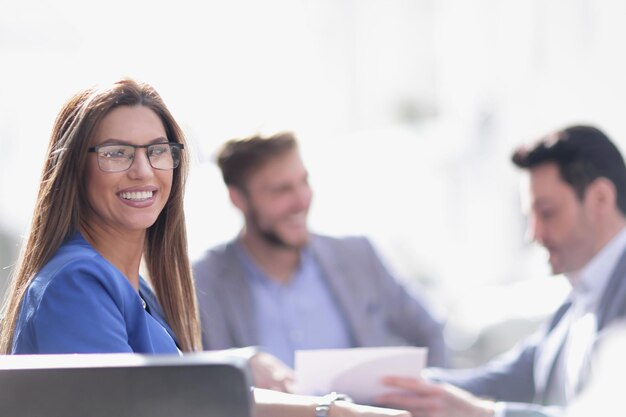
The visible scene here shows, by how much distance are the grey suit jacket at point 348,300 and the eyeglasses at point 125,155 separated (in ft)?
5.71

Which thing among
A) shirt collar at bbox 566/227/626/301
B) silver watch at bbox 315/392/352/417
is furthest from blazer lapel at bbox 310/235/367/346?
silver watch at bbox 315/392/352/417

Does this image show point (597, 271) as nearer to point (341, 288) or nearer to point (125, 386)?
point (341, 288)

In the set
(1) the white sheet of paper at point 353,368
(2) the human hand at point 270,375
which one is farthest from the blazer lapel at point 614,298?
(2) the human hand at point 270,375

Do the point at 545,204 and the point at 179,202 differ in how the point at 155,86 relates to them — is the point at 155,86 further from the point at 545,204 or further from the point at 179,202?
the point at 545,204

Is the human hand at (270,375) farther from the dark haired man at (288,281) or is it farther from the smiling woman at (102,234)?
the smiling woman at (102,234)

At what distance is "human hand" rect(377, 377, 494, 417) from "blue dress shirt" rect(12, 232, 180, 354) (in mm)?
1027

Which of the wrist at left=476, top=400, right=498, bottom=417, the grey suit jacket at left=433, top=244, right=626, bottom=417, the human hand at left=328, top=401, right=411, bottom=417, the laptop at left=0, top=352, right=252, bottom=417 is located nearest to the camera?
the laptop at left=0, top=352, right=252, bottom=417

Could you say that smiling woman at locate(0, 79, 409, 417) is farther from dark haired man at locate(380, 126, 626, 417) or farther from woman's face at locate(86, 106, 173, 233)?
dark haired man at locate(380, 126, 626, 417)

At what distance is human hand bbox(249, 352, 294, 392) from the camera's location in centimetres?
308

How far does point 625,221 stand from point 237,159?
1.65 metres

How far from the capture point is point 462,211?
1642 centimetres

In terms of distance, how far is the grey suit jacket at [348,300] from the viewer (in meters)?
3.87

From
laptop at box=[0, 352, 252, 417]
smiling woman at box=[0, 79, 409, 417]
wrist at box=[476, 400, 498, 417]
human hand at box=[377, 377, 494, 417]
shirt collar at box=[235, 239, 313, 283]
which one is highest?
smiling woman at box=[0, 79, 409, 417]

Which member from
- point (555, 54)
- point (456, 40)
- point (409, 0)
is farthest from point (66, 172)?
point (409, 0)
